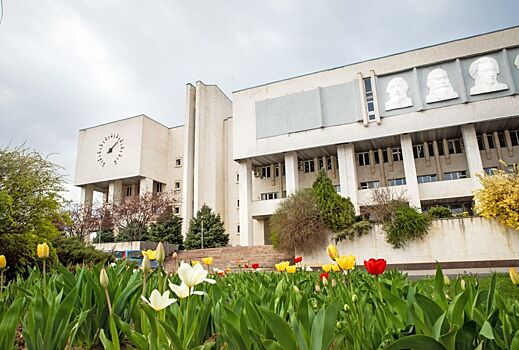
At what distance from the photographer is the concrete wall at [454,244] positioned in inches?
656

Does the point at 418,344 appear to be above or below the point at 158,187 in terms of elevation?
below

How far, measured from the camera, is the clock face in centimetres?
3825

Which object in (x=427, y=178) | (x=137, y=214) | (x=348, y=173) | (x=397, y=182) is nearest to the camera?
(x=348, y=173)

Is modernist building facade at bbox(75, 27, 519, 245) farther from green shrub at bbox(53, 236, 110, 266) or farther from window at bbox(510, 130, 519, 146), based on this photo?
green shrub at bbox(53, 236, 110, 266)

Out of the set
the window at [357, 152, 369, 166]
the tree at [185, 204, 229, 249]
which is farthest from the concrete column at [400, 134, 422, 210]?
the tree at [185, 204, 229, 249]

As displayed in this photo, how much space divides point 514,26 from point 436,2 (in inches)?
861

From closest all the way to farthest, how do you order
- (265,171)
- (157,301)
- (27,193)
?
(157,301) < (27,193) < (265,171)

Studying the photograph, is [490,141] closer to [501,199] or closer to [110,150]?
[501,199]

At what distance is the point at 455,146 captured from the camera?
91.9ft

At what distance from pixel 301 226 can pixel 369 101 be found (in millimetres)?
14445

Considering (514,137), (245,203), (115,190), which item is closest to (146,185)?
(115,190)

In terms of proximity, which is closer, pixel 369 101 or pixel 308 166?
pixel 369 101

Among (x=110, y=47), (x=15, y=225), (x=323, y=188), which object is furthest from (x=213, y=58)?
(x=323, y=188)

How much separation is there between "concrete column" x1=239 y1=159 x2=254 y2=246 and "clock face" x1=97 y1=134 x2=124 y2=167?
654 inches
